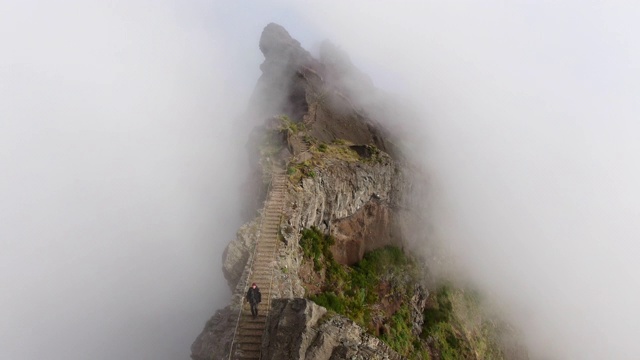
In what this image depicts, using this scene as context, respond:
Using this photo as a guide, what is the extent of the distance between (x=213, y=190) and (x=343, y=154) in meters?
29.7

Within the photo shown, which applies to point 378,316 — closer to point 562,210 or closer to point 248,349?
point 248,349

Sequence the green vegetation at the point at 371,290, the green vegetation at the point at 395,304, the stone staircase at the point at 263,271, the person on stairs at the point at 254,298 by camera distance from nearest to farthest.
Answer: the stone staircase at the point at 263,271, the person on stairs at the point at 254,298, the green vegetation at the point at 371,290, the green vegetation at the point at 395,304

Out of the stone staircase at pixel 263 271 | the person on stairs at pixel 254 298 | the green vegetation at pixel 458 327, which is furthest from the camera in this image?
the green vegetation at pixel 458 327

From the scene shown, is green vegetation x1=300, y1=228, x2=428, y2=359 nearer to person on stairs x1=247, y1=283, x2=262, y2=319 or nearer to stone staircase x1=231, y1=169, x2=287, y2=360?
stone staircase x1=231, y1=169, x2=287, y2=360

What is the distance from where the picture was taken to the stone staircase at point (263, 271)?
61.8 ft

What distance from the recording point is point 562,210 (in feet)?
343

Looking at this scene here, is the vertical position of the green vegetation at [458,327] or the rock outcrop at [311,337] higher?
the rock outcrop at [311,337]

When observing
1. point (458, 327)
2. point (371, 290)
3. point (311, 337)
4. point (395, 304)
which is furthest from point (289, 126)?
point (311, 337)

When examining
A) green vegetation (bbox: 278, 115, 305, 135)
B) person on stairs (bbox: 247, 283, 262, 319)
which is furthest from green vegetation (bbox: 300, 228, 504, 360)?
green vegetation (bbox: 278, 115, 305, 135)

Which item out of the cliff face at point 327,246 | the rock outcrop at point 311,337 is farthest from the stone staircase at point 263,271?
the rock outcrop at point 311,337

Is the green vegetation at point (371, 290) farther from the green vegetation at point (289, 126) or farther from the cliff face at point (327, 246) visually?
the green vegetation at point (289, 126)

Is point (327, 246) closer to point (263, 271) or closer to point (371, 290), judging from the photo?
point (371, 290)


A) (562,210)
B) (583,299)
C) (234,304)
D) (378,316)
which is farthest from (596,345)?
(234,304)

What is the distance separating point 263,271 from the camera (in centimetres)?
2345
